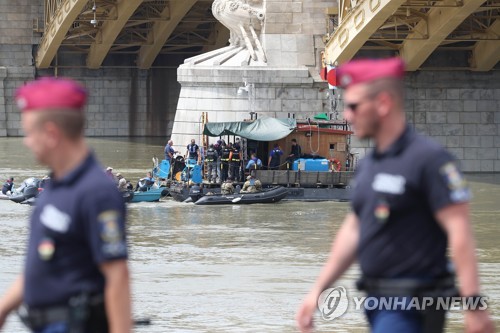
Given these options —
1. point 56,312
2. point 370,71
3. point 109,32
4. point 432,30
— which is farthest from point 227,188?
point 56,312

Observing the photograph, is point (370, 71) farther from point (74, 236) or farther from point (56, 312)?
point (56, 312)

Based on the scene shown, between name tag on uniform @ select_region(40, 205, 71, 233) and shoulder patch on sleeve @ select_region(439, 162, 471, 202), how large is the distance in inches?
64.6

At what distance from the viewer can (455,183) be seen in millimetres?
6629

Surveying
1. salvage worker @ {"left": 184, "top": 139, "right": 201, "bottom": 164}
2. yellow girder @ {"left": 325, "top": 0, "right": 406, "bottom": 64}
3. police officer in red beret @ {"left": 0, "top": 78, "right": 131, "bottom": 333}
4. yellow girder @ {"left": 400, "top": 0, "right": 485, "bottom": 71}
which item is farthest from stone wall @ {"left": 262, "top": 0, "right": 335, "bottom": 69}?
police officer in red beret @ {"left": 0, "top": 78, "right": 131, "bottom": 333}

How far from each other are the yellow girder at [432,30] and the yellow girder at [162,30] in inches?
644

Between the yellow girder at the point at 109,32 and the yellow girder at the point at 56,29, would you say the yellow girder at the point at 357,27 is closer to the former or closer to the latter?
the yellow girder at the point at 56,29

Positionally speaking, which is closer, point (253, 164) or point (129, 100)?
point (253, 164)

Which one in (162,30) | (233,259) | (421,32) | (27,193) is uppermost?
(162,30)

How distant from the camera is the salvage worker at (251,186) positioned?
34781 millimetres

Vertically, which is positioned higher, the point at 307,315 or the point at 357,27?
the point at 357,27

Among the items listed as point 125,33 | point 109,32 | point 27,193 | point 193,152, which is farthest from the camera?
point 125,33

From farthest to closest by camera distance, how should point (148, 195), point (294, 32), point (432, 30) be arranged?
point (294, 32) < point (432, 30) < point (148, 195)

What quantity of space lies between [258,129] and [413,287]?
96.7ft

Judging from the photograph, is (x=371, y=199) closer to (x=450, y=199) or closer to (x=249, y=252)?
(x=450, y=199)
